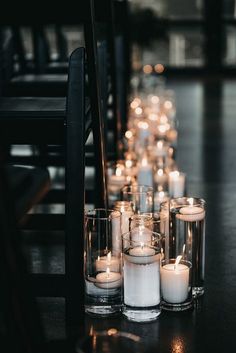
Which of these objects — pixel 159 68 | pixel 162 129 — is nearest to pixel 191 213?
pixel 162 129

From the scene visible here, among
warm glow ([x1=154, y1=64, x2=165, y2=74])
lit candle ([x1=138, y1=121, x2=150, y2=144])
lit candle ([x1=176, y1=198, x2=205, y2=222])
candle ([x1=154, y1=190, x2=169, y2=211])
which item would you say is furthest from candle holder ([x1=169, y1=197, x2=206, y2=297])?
warm glow ([x1=154, y1=64, x2=165, y2=74])

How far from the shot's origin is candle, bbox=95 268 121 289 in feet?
6.08

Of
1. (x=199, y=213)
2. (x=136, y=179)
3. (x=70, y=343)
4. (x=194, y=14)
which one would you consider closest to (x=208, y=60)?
(x=194, y=14)

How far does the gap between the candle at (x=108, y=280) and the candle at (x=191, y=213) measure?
0.73 ft

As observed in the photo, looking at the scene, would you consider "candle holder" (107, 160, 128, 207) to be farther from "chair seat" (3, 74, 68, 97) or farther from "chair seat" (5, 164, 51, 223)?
"chair seat" (5, 164, 51, 223)

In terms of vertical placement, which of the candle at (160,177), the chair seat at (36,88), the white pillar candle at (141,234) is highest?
the chair seat at (36,88)

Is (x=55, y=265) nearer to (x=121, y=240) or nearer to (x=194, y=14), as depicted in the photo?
(x=121, y=240)

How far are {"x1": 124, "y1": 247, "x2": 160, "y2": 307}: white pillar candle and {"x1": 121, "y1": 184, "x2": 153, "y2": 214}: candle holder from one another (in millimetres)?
335

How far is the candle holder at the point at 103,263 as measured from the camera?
1.86 metres

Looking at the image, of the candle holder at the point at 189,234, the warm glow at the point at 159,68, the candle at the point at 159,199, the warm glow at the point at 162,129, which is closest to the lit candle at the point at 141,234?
the candle holder at the point at 189,234

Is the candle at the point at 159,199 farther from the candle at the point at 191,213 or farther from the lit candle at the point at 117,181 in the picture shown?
the candle at the point at 191,213

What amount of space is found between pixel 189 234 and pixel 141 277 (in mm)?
218

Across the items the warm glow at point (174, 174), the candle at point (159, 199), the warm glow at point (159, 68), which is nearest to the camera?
the candle at point (159, 199)

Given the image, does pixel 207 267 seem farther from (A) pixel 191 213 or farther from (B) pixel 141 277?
(B) pixel 141 277
